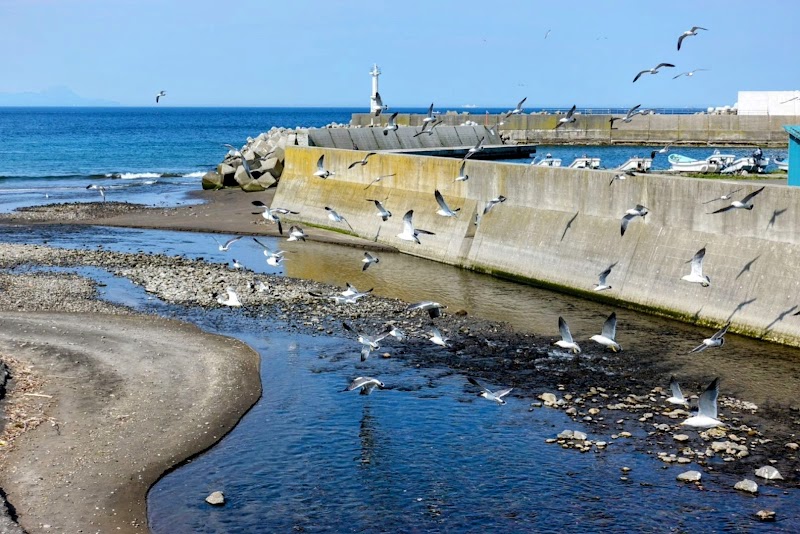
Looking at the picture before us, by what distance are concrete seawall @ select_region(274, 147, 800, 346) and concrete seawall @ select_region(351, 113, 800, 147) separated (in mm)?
43211

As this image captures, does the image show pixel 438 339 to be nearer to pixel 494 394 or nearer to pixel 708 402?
pixel 494 394

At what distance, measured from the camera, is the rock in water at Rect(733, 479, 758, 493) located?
13023 millimetres

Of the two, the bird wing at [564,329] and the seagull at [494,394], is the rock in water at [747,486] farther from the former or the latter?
the bird wing at [564,329]

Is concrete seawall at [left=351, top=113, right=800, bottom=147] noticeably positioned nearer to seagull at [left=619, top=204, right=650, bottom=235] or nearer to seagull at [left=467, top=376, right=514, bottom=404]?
seagull at [left=619, top=204, right=650, bottom=235]

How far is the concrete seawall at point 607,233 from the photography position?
68.5 ft

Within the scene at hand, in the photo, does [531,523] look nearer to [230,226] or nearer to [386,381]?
[386,381]

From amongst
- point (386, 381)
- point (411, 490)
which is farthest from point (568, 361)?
point (411, 490)

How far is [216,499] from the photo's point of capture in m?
12.8

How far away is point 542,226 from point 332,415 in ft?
43.5

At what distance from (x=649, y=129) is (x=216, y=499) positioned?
7997 centimetres

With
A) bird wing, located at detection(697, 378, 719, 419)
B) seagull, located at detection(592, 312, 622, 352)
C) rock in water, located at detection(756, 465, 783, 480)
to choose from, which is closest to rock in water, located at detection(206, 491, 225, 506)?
bird wing, located at detection(697, 378, 719, 419)

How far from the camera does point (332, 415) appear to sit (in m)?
16.3

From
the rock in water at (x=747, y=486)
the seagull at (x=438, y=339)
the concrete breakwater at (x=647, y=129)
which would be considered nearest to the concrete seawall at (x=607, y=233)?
the seagull at (x=438, y=339)

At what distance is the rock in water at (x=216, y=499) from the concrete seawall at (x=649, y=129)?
6415 centimetres
